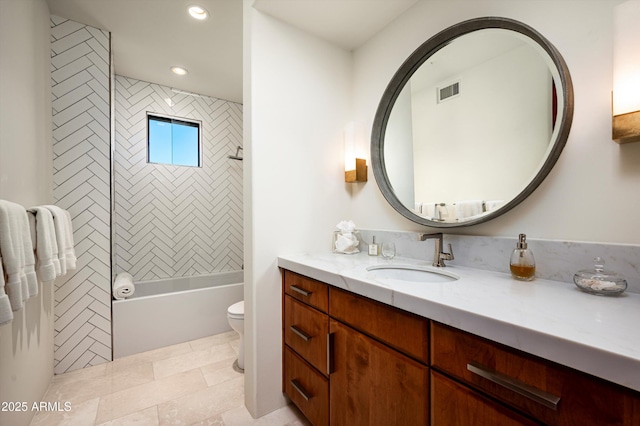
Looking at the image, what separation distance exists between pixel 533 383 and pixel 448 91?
1331mm

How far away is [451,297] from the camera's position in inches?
31.4

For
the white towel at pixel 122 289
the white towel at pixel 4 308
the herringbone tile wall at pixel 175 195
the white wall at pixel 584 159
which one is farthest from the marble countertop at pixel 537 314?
the herringbone tile wall at pixel 175 195

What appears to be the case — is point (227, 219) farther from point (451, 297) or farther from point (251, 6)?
point (451, 297)

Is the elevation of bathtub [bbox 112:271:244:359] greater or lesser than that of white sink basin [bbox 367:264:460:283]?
lesser

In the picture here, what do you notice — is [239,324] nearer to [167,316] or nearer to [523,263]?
[167,316]

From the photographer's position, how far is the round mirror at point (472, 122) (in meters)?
1.08

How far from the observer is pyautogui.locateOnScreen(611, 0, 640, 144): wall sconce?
2.74ft

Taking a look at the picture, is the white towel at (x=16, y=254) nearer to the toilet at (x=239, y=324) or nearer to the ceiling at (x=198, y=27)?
the toilet at (x=239, y=324)

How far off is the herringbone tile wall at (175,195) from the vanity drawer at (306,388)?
2220mm

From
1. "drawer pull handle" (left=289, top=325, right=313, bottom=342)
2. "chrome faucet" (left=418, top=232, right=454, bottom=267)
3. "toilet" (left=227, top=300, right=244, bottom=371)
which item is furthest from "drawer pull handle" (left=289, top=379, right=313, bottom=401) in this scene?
"chrome faucet" (left=418, top=232, right=454, bottom=267)

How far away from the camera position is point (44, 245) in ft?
4.17

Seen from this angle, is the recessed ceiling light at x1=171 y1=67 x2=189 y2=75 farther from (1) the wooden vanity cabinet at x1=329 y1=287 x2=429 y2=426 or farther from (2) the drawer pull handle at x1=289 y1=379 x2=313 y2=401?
(2) the drawer pull handle at x1=289 y1=379 x2=313 y2=401

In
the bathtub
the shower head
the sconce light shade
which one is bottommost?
the bathtub

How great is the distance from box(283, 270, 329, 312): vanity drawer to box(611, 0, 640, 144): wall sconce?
119cm
